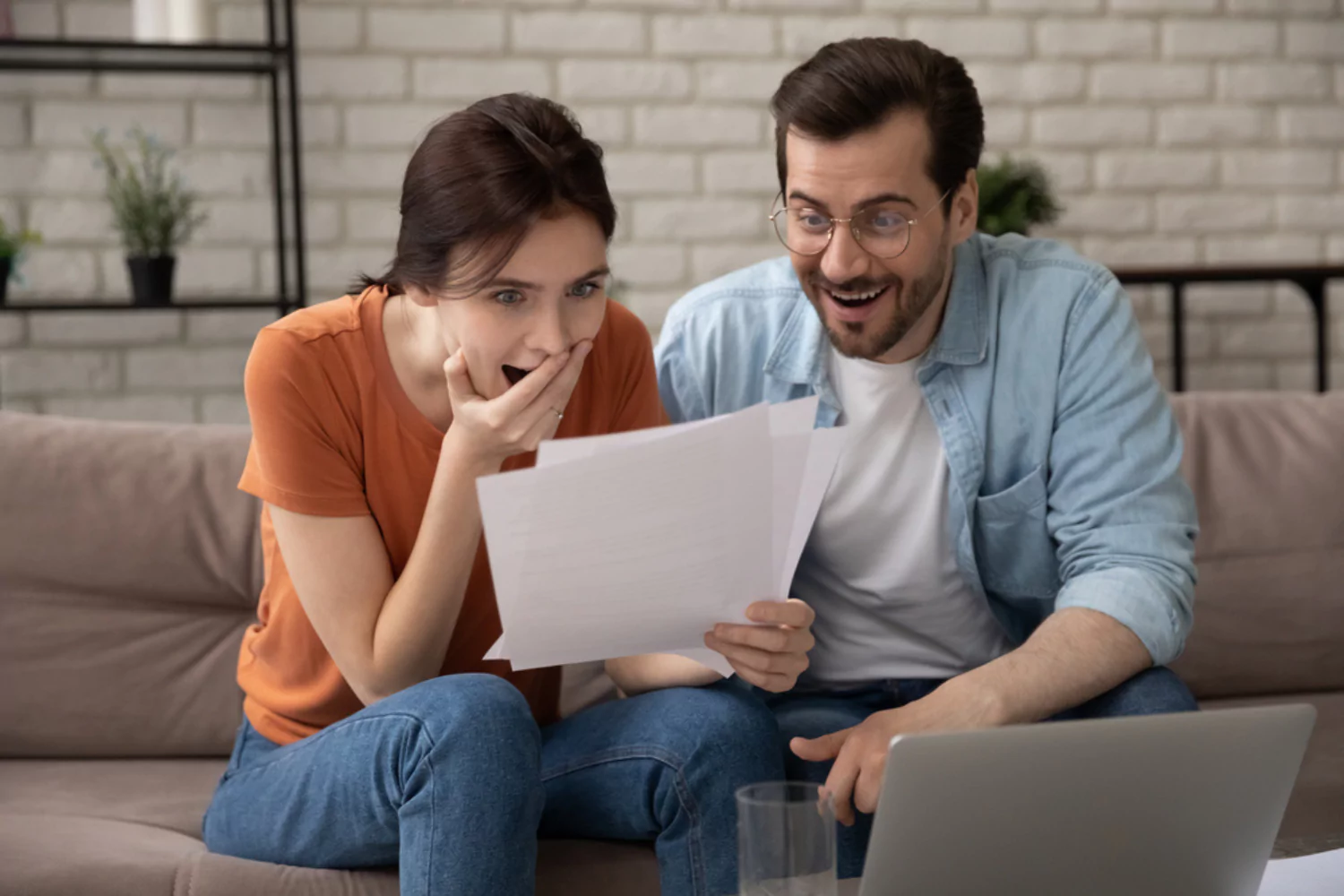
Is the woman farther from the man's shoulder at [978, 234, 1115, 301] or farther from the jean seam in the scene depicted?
the man's shoulder at [978, 234, 1115, 301]

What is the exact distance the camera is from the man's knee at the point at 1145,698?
141 centimetres

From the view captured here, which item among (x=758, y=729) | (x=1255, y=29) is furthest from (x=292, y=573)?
(x=1255, y=29)

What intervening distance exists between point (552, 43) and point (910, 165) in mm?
1530

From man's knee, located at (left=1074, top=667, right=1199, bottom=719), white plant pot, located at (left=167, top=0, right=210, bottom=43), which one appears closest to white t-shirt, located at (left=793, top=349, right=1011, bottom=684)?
man's knee, located at (left=1074, top=667, right=1199, bottom=719)

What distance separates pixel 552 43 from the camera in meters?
2.90

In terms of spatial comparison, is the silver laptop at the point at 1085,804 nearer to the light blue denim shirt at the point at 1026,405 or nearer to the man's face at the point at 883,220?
the light blue denim shirt at the point at 1026,405

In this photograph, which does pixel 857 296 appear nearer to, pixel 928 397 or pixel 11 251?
pixel 928 397

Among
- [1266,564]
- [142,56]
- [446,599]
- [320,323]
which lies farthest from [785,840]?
[142,56]

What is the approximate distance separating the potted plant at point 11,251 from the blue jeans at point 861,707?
1.72m

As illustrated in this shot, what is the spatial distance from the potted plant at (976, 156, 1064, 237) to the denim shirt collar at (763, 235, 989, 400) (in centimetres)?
114

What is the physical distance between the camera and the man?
5.02 feet

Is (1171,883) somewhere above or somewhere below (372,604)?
below

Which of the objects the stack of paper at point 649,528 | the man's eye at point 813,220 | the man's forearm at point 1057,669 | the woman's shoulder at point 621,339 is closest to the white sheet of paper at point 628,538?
the stack of paper at point 649,528

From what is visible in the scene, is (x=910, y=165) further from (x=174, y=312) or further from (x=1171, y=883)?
(x=174, y=312)
